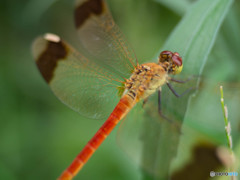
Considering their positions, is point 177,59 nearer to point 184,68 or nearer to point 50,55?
point 184,68

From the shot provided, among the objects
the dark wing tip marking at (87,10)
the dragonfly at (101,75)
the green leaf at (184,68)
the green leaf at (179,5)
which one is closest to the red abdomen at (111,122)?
the dragonfly at (101,75)

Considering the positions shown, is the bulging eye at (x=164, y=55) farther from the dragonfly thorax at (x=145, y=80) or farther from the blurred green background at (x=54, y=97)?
the blurred green background at (x=54, y=97)

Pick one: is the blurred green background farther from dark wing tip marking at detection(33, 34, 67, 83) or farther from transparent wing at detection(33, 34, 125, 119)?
dark wing tip marking at detection(33, 34, 67, 83)

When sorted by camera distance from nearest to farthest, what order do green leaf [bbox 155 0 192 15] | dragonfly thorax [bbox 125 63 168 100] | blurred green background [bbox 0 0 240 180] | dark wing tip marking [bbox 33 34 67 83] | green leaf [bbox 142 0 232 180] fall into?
green leaf [bbox 142 0 232 180]
dragonfly thorax [bbox 125 63 168 100]
dark wing tip marking [bbox 33 34 67 83]
blurred green background [bbox 0 0 240 180]
green leaf [bbox 155 0 192 15]

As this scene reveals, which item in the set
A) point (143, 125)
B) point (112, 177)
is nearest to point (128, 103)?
point (143, 125)

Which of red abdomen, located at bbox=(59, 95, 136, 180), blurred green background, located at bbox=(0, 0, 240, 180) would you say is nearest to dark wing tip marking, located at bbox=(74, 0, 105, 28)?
red abdomen, located at bbox=(59, 95, 136, 180)
